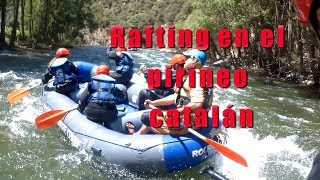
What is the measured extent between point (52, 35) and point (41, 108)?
3009 cm

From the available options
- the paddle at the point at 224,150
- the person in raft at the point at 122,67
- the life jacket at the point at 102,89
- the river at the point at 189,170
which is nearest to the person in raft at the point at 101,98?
the life jacket at the point at 102,89

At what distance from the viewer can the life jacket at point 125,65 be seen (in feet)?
26.2

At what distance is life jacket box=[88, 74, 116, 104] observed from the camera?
5.89 meters

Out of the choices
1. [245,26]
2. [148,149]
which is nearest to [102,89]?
[148,149]

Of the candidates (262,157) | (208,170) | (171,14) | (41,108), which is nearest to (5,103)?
(41,108)

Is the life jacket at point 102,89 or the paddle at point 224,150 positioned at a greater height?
the life jacket at point 102,89

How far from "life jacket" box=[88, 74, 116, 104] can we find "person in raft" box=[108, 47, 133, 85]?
204 centimetres

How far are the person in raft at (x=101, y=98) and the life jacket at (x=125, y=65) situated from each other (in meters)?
1.90

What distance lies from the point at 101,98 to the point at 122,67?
2.21 meters

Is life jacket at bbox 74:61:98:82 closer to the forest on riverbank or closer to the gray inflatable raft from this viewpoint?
the gray inflatable raft

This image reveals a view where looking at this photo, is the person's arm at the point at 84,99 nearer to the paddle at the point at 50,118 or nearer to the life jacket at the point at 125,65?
the paddle at the point at 50,118

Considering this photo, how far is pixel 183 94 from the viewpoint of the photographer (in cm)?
529

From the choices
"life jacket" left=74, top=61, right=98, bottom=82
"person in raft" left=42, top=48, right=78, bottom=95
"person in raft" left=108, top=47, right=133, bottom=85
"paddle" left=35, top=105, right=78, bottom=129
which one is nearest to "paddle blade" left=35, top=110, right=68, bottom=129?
"paddle" left=35, top=105, right=78, bottom=129

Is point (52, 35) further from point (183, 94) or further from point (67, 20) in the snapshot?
point (183, 94)
